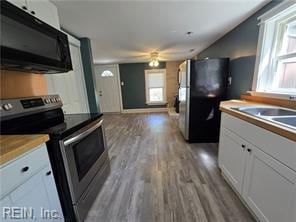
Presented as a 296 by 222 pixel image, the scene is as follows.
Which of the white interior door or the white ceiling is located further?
the white interior door

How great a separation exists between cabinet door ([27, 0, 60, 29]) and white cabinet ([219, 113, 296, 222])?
7.69 ft

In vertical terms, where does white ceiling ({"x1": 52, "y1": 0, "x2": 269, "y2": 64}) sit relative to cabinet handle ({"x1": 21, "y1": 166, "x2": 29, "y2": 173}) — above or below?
above

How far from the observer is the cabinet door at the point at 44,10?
55.3 inches

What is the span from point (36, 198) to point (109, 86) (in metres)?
5.78

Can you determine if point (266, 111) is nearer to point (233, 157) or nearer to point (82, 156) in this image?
point (233, 157)

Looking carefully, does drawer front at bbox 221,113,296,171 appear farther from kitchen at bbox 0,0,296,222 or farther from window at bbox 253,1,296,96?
window at bbox 253,1,296,96

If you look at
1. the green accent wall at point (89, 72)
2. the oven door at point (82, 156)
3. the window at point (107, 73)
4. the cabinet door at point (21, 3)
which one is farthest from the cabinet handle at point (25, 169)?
the window at point (107, 73)

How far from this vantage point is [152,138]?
3.38m

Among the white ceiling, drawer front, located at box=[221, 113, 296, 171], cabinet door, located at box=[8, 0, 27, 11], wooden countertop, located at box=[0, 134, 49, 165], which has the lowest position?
drawer front, located at box=[221, 113, 296, 171]

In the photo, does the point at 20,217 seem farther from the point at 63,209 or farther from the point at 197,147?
the point at 197,147

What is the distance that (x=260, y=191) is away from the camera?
45.9 inches

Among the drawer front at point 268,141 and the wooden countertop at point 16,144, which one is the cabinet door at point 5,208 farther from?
the drawer front at point 268,141

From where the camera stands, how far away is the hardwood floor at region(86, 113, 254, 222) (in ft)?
4.60

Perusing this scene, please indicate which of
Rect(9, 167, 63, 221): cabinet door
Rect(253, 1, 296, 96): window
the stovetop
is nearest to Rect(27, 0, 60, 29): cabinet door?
the stovetop
